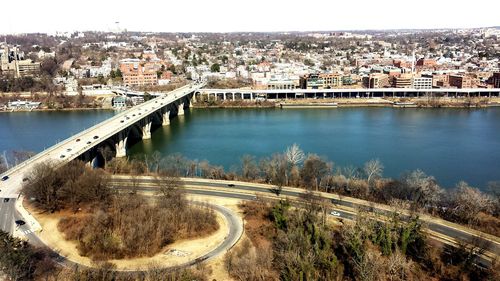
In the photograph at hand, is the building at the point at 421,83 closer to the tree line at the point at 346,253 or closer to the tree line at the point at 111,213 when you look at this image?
the tree line at the point at 346,253

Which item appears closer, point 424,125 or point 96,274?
point 96,274

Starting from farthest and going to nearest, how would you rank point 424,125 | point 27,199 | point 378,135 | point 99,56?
point 99,56
point 424,125
point 378,135
point 27,199

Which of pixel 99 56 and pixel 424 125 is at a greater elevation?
pixel 99 56

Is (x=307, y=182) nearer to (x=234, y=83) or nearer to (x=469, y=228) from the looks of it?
(x=469, y=228)

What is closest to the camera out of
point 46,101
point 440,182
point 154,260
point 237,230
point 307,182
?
point 154,260

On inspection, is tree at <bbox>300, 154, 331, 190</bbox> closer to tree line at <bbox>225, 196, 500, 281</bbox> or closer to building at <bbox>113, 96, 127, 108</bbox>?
tree line at <bbox>225, 196, 500, 281</bbox>

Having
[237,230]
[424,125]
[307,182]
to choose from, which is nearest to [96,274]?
[237,230]

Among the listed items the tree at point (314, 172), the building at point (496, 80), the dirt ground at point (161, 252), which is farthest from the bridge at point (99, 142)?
the building at point (496, 80)
